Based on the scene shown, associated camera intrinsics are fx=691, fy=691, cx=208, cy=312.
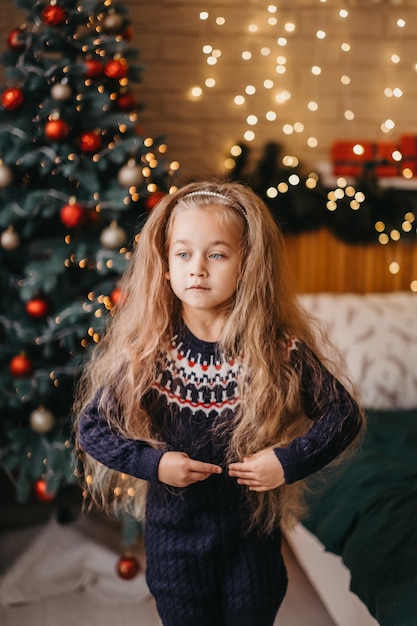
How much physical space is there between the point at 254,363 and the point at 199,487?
0.24m

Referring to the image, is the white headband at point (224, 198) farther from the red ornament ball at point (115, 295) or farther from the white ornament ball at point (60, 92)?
the white ornament ball at point (60, 92)

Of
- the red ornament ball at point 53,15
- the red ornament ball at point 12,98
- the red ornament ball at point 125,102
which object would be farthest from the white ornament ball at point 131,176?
the red ornament ball at point 53,15

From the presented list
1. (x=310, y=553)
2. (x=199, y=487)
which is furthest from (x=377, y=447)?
(x=199, y=487)

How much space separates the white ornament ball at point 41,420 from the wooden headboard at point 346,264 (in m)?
1.16

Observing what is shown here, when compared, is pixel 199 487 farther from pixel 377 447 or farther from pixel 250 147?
pixel 250 147

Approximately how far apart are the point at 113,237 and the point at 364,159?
48.7 inches

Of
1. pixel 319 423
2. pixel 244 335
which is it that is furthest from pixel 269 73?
pixel 319 423

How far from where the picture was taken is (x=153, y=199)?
1.97 m

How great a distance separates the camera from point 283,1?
2.64 metres

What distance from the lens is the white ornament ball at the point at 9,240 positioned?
201cm

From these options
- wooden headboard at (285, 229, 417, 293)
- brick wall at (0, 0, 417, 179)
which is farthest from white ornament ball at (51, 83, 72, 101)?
wooden headboard at (285, 229, 417, 293)

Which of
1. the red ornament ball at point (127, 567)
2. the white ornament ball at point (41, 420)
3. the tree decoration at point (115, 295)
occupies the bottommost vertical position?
the red ornament ball at point (127, 567)

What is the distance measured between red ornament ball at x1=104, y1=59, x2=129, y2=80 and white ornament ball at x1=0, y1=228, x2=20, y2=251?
534 millimetres

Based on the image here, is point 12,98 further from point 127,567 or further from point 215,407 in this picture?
point 127,567
